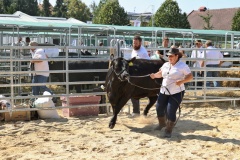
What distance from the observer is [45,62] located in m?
8.84

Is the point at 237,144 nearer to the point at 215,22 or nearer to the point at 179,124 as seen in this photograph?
the point at 179,124

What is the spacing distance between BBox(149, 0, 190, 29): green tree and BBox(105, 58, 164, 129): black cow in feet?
111

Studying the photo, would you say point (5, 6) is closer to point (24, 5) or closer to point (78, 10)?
point (24, 5)

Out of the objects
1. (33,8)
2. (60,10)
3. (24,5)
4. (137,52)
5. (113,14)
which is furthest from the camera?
(60,10)

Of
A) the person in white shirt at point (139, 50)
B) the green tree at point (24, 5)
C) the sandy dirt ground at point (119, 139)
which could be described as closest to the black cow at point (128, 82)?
the person in white shirt at point (139, 50)

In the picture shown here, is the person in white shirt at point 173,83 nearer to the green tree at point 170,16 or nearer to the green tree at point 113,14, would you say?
the green tree at point 170,16

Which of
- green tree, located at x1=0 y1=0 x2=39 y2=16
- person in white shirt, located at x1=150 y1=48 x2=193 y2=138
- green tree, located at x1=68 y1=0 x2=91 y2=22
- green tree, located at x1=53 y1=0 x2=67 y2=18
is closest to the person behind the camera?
person in white shirt, located at x1=150 y1=48 x2=193 y2=138

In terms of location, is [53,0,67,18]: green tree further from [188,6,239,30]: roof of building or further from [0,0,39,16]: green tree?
[188,6,239,30]: roof of building

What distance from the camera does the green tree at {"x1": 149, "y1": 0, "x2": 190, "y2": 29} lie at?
40875mm

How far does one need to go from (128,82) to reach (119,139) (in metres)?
1.29

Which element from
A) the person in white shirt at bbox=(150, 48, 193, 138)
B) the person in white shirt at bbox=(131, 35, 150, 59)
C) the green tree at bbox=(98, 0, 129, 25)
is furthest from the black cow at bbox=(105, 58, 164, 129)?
the green tree at bbox=(98, 0, 129, 25)

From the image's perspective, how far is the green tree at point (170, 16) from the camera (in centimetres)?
4088

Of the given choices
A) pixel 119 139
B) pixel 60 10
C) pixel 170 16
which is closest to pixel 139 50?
pixel 119 139

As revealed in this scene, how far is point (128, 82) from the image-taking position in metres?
7.06
